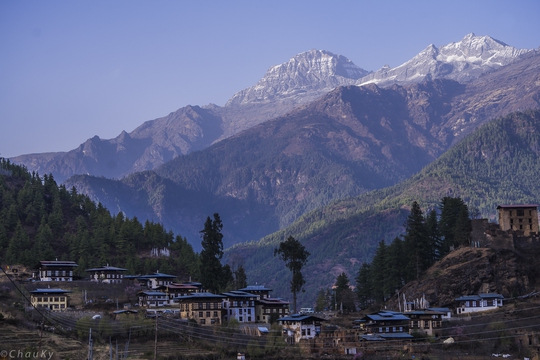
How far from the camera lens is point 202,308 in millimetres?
141125

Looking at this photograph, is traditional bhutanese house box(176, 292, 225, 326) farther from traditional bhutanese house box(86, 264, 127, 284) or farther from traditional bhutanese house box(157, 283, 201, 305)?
traditional bhutanese house box(86, 264, 127, 284)

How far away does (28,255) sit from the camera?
179 metres

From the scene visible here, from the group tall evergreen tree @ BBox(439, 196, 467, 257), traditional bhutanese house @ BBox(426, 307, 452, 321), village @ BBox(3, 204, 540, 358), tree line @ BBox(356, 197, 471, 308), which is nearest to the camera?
village @ BBox(3, 204, 540, 358)

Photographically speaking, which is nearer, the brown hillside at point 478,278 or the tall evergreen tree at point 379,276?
the brown hillside at point 478,278

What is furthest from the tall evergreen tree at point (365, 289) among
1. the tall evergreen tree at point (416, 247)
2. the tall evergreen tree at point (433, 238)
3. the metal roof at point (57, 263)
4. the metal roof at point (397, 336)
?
the metal roof at point (57, 263)

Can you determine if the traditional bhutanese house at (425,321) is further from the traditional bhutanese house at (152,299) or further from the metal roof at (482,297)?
the traditional bhutanese house at (152,299)

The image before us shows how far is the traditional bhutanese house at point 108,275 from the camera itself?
171 meters

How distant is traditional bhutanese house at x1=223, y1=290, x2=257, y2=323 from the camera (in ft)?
474

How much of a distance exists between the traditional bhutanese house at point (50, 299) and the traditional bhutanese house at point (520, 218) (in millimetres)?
73533

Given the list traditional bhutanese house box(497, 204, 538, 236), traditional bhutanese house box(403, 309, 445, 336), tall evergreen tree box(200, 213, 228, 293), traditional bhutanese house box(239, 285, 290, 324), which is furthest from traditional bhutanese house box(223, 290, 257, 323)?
traditional bhutanese house box(497, 204, 538, 236)

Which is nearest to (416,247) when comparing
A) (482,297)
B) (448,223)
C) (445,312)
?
(448,223)

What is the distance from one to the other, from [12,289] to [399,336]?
64282mm

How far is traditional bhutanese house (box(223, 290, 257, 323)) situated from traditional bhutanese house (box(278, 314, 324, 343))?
975 cm

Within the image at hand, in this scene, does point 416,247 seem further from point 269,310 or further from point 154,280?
point 154,280
